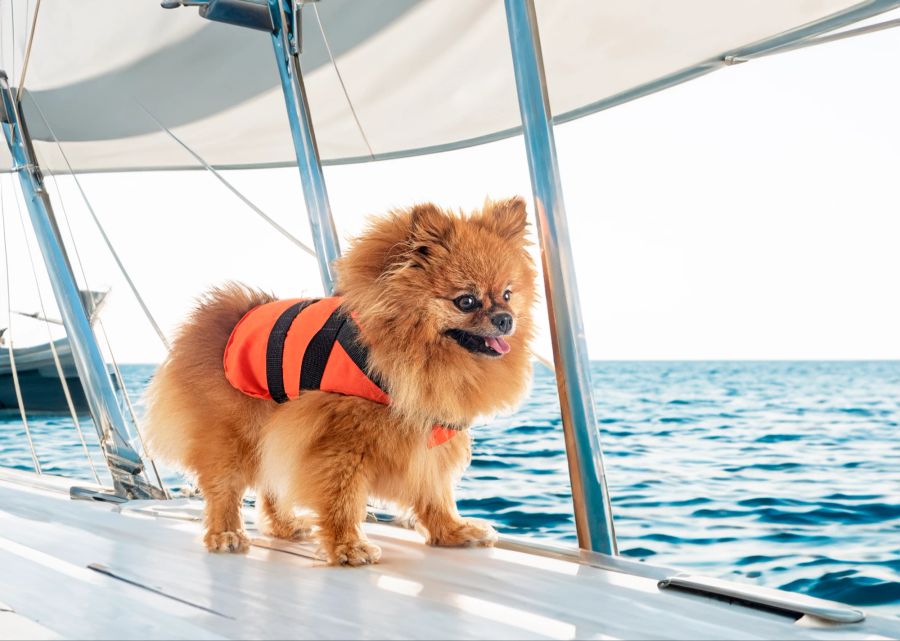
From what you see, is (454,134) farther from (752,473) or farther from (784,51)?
(752,473)

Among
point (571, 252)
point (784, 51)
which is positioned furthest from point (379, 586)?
point (784, 51)

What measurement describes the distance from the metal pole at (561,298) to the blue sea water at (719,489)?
15 centimetres

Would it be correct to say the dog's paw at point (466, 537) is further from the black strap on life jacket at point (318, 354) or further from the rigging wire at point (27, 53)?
the rigging wire at point (27, 53)

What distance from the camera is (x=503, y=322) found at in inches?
49.9

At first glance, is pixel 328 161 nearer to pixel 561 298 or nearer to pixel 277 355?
pixel 277 355

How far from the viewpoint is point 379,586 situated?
119 cm

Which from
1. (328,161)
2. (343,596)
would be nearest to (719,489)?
(328,161)

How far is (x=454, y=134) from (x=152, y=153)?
4.01 feet

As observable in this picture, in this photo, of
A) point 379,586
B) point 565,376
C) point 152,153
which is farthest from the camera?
point 152,153

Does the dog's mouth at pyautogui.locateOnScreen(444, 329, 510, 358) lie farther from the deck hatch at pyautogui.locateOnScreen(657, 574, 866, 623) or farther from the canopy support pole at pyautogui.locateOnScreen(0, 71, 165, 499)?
the canopy support pole at pyautogui.locateOnScreen(0, 71, 165, 499)

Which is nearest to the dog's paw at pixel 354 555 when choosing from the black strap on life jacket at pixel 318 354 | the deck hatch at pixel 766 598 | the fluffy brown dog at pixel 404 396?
the fluffy brown dog at pixel 404 396

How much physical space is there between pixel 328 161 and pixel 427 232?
1054mm

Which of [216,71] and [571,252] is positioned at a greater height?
[216,71]

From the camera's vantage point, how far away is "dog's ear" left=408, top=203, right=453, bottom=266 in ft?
4.33
